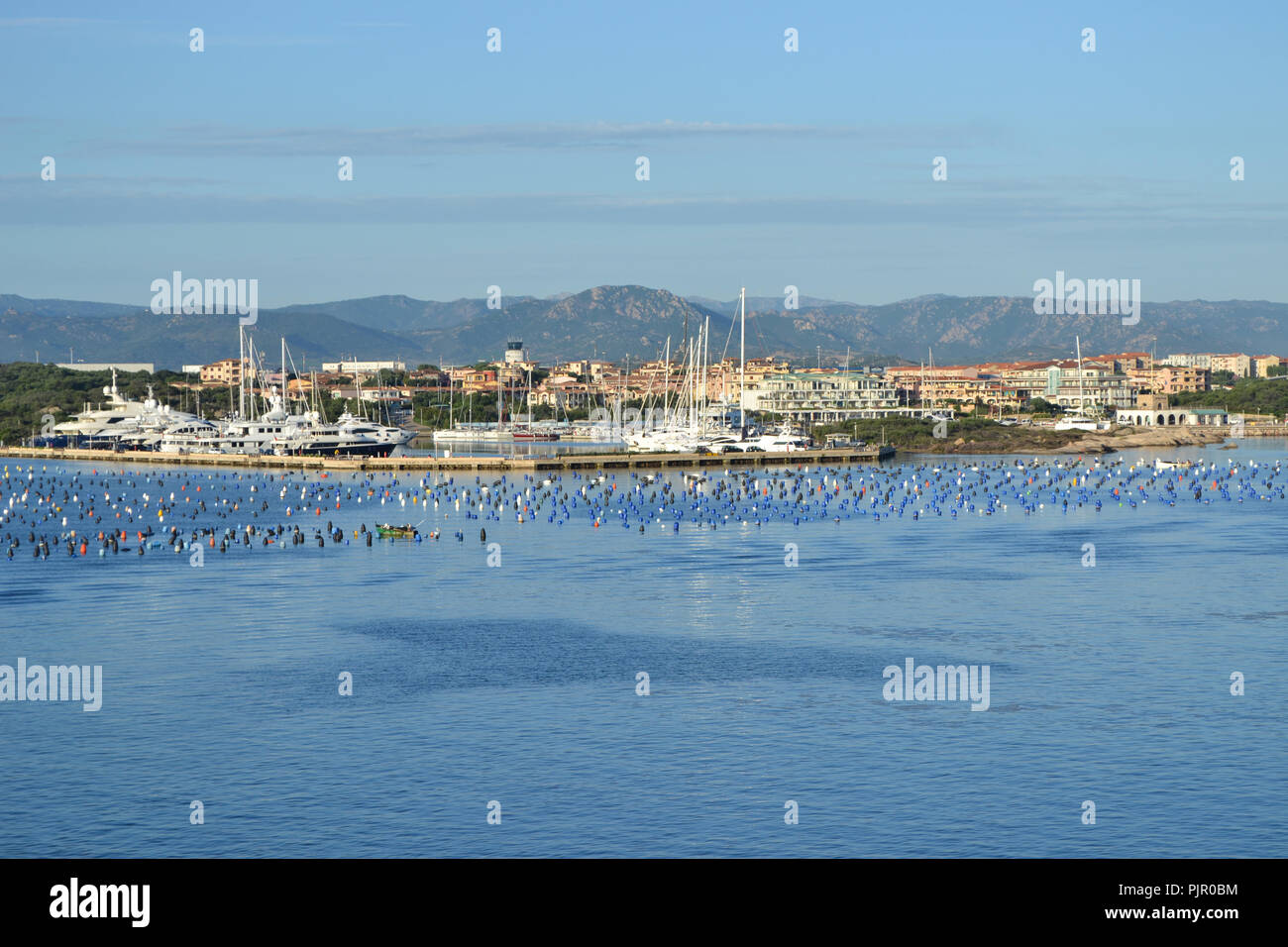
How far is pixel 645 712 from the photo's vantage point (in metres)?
43.0

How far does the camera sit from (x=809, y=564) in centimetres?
7725

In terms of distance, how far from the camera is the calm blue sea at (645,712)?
107ft

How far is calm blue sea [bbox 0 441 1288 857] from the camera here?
3256cm

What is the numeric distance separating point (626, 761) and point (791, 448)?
Answer: 133537 millimetres
